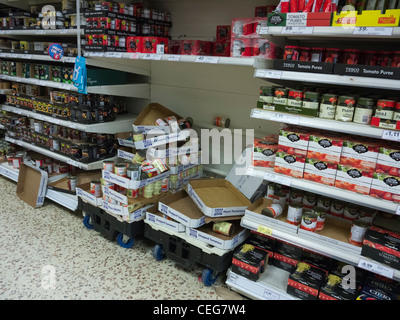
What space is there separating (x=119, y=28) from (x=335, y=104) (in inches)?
74.3

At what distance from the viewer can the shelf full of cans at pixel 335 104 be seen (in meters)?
1.62

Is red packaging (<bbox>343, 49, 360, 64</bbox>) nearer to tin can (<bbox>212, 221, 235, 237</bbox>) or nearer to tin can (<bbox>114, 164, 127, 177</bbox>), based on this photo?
tin can (<bbox>212, 221, 235, 237</bbox>)

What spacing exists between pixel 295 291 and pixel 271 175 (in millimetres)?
680

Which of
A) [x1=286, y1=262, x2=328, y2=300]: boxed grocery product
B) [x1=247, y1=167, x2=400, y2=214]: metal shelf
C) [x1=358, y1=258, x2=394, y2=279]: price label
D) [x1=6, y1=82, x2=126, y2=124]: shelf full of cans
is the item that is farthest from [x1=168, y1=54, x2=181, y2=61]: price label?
[x1=358, y1=258, x2=394, y2=279]: price label

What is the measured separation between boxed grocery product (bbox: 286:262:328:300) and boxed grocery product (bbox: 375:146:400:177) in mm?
687

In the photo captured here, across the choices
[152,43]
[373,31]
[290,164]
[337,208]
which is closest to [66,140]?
[152,43]

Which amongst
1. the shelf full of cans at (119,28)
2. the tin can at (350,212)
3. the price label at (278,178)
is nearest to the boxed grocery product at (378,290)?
the tin can at (350,212)

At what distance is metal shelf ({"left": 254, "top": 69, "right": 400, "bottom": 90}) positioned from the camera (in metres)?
1.55

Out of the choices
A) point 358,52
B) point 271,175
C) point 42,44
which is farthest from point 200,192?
point 42,44

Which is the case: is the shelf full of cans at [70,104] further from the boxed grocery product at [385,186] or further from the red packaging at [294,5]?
Result: the boxed grocery product at [385,186]

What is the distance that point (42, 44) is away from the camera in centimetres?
334

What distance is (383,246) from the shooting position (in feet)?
5.49

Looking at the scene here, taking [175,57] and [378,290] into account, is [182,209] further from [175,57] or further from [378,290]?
[378,290]
